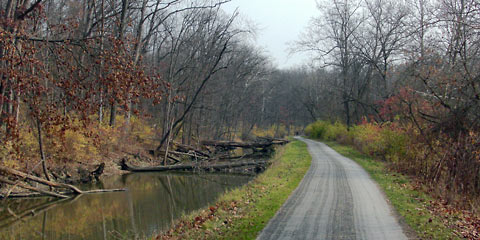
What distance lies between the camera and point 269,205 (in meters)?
10.4

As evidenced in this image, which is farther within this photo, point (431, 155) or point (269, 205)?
point (431, 155)

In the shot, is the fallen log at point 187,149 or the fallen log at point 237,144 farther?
the fallen log at point 237,144

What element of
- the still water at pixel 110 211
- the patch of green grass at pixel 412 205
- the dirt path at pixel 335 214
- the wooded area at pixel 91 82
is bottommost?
the still water at pixel 110 211

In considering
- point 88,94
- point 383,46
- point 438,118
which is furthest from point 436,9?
A: point 383,46

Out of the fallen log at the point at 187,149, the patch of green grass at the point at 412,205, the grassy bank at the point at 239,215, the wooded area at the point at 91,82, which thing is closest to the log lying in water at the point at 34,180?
the wooded area at the point at 91,82

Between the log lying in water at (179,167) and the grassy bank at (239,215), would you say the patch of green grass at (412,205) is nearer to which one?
the grassy bank at (239,215)

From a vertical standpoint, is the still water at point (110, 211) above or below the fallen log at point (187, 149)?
below

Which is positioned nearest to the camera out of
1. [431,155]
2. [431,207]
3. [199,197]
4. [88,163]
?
[431,207]

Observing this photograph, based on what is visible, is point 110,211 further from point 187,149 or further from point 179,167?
point 187,149

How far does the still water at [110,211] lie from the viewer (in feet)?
34.8

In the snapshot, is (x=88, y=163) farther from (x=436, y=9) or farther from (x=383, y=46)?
(x=383, y=46)

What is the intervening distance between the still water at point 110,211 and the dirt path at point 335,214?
3.57 m

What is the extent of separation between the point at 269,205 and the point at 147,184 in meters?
10.2

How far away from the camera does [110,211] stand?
13102mm
